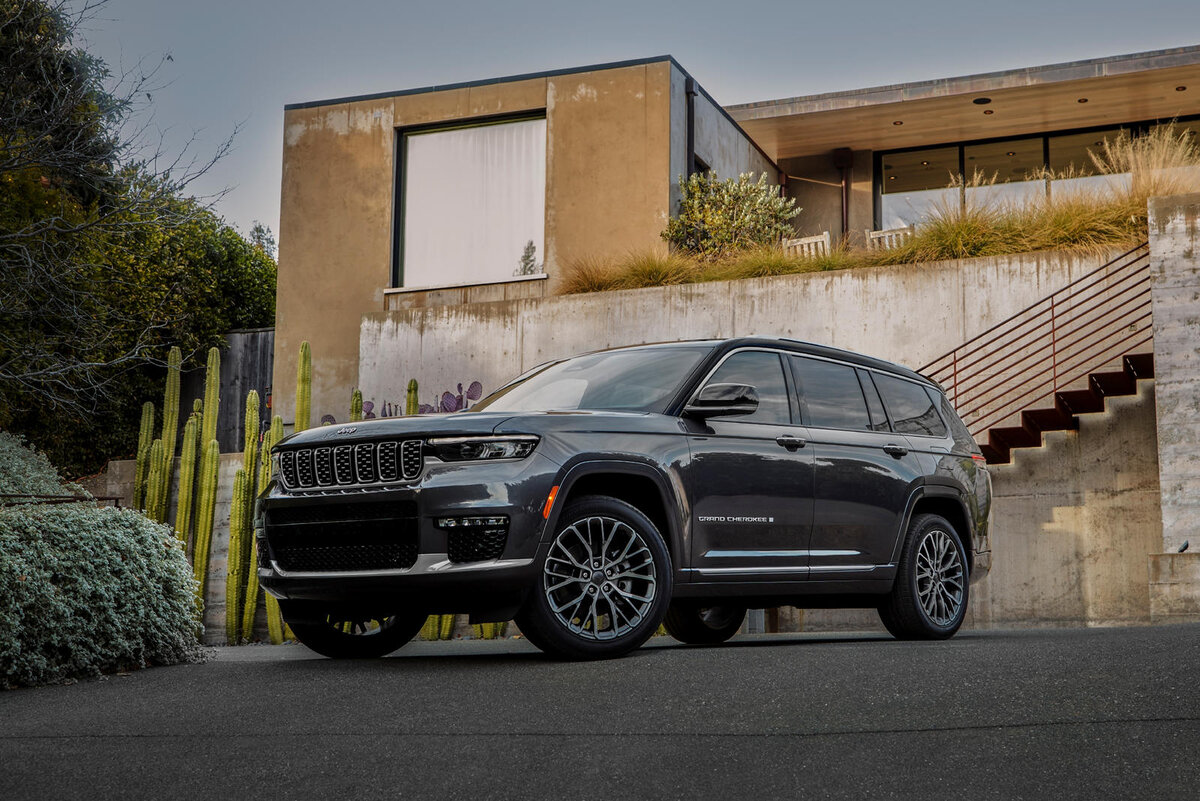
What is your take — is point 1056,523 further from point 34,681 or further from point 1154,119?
point 1154,119

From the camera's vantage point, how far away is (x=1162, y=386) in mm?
12430

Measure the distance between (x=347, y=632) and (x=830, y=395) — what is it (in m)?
3.23

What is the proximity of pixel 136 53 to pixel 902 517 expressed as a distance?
9.23 m

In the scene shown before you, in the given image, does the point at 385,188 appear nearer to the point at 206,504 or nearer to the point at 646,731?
the point at 206,504

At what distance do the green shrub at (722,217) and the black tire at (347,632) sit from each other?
425 inches

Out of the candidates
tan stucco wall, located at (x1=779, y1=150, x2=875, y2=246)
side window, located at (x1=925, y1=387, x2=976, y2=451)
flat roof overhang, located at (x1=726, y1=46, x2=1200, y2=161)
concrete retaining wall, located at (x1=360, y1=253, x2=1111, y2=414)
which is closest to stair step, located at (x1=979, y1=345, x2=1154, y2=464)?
concrete retaining wall, located at (x1=360, y1=253, x2=1111, y2=414)

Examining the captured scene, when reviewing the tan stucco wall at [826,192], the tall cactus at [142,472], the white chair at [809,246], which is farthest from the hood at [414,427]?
the tan stucco wall at [826,192]

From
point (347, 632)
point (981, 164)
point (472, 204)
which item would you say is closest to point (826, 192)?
point (981, 164)

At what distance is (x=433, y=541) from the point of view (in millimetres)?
6152

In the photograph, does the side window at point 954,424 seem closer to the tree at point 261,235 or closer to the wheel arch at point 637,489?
the wheel arch at point 637,489

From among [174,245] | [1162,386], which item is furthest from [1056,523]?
[174,245]

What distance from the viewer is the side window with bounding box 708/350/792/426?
24.6ft

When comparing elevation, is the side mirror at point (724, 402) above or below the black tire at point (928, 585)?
above

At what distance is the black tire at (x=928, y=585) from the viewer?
8.27 meters
